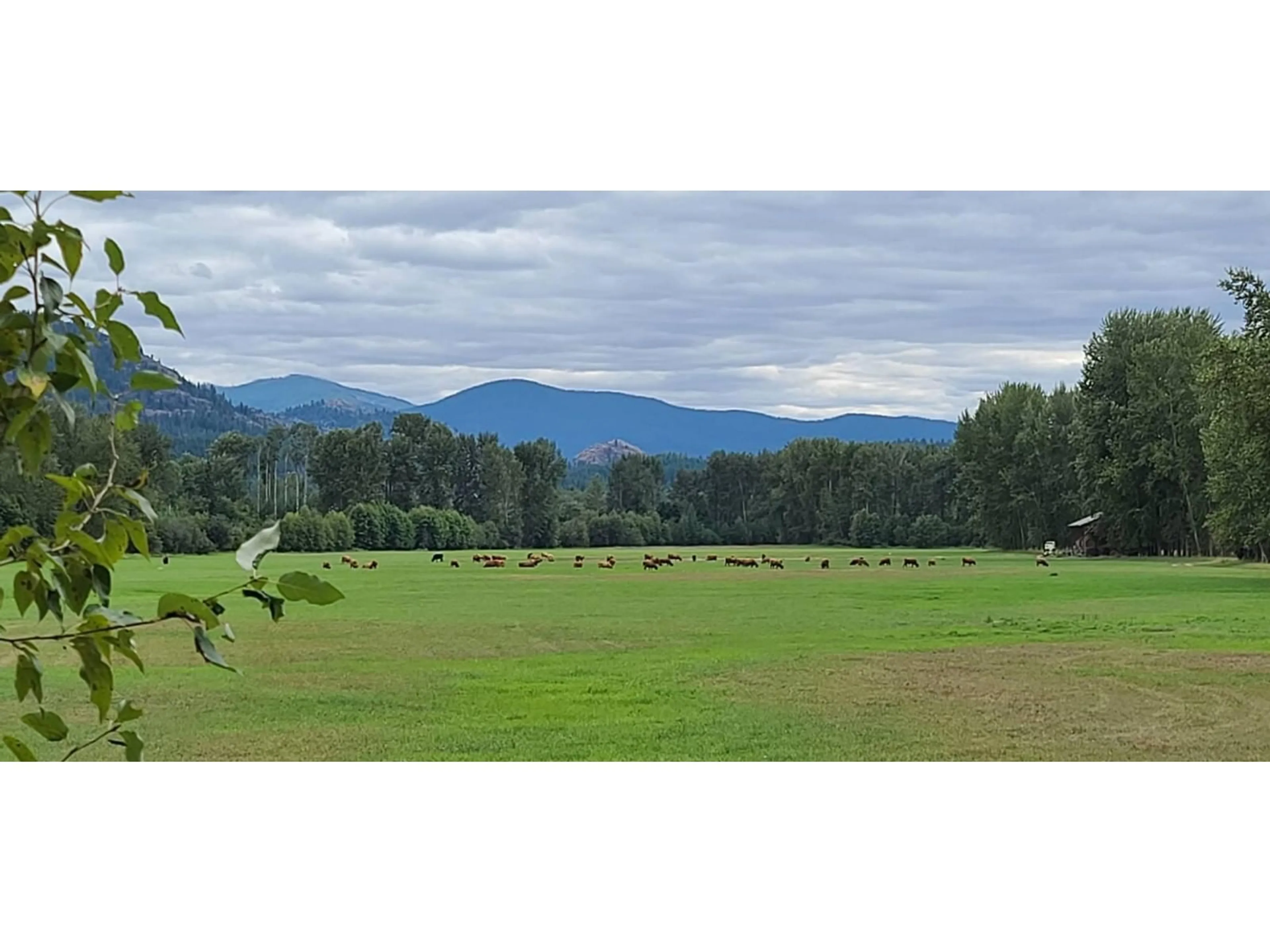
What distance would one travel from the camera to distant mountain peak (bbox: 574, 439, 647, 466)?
6.05 metres

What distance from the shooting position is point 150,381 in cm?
98

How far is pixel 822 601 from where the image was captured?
586 centimetres

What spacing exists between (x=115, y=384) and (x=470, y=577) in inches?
69.9

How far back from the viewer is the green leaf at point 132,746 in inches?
39.8

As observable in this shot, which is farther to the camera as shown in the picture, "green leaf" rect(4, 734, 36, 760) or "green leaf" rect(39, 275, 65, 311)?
"green leaf" rect(4, 734, 36, 760)

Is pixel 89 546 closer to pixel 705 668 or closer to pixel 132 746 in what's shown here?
pixel 132 746

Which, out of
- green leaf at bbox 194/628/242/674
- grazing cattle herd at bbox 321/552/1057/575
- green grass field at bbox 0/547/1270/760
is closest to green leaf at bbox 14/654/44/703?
green leaf at bbox 194/628/242/674

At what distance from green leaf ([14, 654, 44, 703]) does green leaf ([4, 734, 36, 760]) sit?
0.05m

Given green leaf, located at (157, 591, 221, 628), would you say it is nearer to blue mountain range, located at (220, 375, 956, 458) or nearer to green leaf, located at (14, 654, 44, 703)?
green leaf, located at (14, 654, 44, 703)

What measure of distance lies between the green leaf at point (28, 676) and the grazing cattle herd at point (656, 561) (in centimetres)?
500
